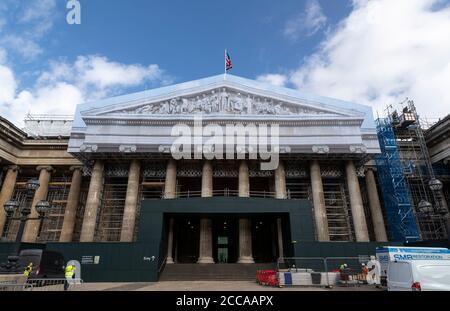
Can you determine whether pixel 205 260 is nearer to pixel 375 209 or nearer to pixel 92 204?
pixel 92 204

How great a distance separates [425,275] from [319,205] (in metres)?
22.4

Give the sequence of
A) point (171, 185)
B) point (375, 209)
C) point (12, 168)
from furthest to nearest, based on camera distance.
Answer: point (12, 168) → point (375, 209) → point (171, 185)

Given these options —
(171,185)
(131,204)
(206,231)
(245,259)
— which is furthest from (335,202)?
(131,204)

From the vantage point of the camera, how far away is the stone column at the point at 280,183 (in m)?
31.5

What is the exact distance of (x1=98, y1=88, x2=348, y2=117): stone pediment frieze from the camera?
33531 mm

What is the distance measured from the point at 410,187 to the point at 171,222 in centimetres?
3296

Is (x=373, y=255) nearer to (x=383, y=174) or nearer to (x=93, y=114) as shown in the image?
(x=383, y=174)

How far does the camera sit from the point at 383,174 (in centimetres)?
3712

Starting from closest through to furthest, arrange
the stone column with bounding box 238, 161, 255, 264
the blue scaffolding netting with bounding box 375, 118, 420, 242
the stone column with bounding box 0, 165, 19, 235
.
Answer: the stone column with bounding box 238, 161, 255, 264
the blue scaffolding netting with bounding box 375, 118, 420, 242
the stone column with bounding box 0, 165, 19, 235

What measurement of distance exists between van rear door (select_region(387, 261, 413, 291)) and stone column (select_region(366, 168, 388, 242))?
24.5 m

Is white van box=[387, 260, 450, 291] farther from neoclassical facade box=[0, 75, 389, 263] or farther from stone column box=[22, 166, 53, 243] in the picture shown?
stone column box=[22, 166, 53, 243]

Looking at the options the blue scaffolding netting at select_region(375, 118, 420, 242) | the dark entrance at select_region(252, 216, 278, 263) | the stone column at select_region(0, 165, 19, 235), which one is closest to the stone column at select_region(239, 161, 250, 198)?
the dark entrance at select_region(252, 216, 278, 263)

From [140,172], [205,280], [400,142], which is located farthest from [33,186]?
[400,142]

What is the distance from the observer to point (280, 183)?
3222cm
